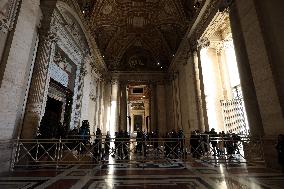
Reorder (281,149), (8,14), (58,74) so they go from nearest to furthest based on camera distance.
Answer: (281,149), (8,14), (58,74)

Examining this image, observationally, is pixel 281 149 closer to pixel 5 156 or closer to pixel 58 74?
pixel 5 156

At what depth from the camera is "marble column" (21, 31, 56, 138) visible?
20.6 feet

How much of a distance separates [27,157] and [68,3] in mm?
7098

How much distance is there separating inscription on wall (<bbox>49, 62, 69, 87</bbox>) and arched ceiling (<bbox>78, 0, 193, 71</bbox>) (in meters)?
4.68

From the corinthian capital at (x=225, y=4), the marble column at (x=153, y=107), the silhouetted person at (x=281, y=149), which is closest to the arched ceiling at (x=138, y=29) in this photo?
the marble column at (x=153, y=107)

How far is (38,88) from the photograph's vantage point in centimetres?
675

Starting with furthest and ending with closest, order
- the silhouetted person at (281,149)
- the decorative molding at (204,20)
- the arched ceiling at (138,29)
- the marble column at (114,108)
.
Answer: the marble column at (114,108), the arched ceiling at (138,29), the decorative molding at (204,20), the silhouetted person at (281,149)

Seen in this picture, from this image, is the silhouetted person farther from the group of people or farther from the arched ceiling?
the arched ceiling

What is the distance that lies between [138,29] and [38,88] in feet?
40.2

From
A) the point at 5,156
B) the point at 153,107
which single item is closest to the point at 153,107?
the point at 153,107

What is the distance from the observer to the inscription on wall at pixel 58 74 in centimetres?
836

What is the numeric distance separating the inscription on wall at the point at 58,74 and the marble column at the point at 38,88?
694mm

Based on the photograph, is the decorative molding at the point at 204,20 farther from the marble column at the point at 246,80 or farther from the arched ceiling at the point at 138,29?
the marble column at the point at 246,80

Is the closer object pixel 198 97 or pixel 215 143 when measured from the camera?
pixel 215 143
